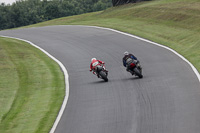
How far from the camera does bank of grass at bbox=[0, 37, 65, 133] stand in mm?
14000

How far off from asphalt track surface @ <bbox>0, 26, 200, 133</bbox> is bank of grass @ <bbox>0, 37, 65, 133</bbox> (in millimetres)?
718

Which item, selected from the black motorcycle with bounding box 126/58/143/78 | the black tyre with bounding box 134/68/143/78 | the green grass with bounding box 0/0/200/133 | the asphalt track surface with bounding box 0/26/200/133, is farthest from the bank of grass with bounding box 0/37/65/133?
the black tyre with bounding box 134/68/143/78

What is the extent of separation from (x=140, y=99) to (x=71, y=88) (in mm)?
4530

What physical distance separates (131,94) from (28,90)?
17.7 ft

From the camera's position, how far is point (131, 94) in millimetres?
16000

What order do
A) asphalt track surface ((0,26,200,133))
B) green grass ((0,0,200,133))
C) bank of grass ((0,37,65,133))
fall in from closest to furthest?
asphalt track surface ((0,26,200,133))
bank of grass ((0,37,65,133))
green grass ((0,0,200,133))

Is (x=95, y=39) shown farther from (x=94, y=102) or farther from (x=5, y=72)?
(x=94, y=102)

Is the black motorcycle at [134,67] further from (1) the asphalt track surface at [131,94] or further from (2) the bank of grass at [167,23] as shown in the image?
(2) the bank of grass at [167,23]

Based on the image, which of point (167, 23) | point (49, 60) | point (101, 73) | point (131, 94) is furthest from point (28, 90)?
point (167, 23)

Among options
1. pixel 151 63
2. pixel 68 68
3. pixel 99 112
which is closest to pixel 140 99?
pixel 99 112

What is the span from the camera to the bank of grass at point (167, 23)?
85.2ft

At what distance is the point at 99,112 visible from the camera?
1415 cm

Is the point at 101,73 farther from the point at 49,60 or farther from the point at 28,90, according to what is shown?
the point at 49,60

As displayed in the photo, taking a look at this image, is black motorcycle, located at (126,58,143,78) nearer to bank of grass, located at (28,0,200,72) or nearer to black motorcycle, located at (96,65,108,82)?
black motorcycle, located at (96,65,108,82)
